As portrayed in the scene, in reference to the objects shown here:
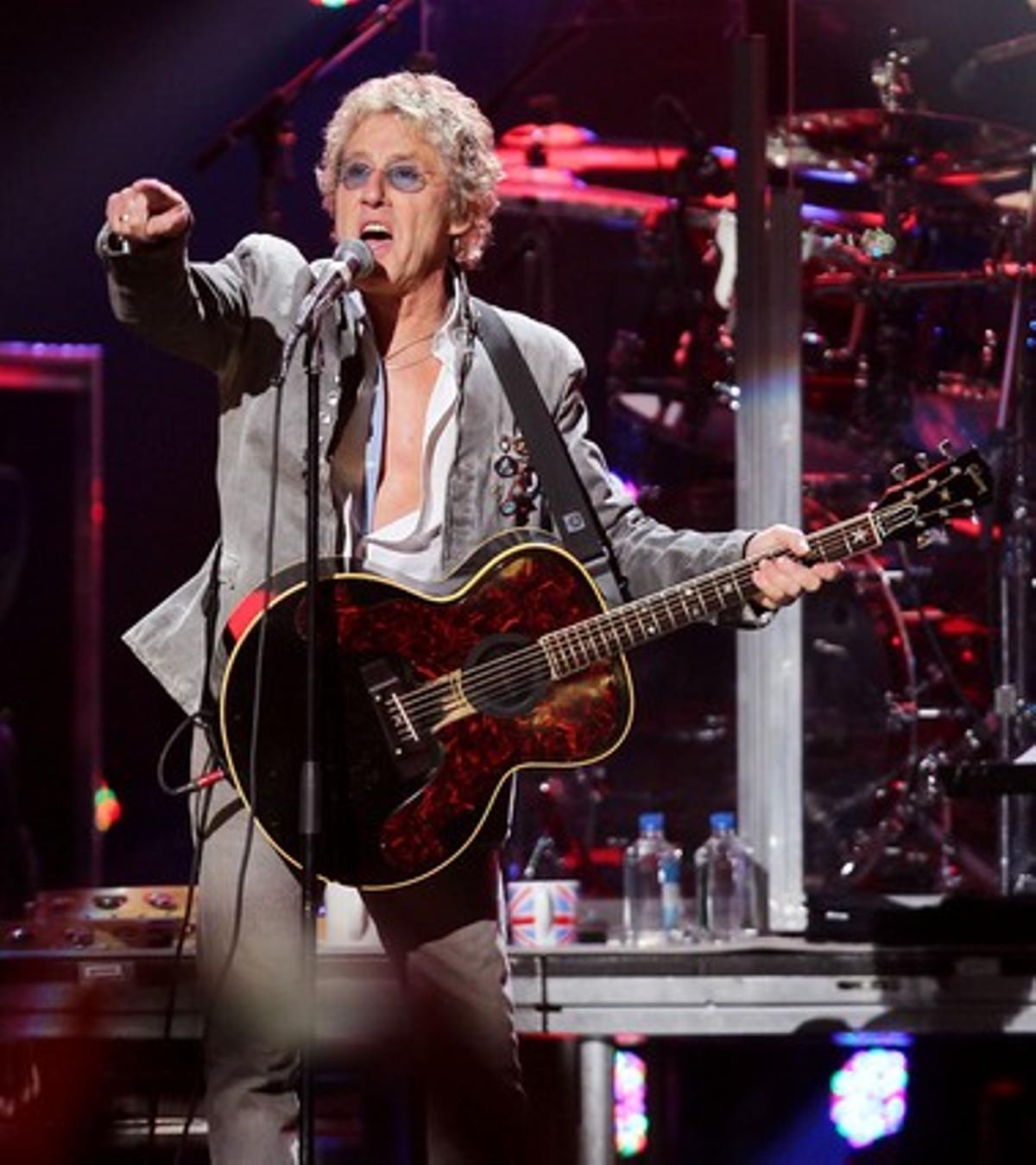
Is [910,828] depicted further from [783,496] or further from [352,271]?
[352,271]

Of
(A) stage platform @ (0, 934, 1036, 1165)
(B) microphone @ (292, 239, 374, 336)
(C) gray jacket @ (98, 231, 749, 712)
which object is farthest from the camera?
(A) stage platform @ (0, 934, 1036, 1165)

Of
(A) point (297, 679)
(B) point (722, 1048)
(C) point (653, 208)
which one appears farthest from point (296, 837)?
(C) point (653, 208)

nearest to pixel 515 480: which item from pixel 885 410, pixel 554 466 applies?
pixel 554 466

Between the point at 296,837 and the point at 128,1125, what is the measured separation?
1996 millimetres

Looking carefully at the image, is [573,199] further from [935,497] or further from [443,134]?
[935,497]

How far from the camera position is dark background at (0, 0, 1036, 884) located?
7.51 meters

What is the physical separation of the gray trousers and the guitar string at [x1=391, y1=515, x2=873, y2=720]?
11.6 inches

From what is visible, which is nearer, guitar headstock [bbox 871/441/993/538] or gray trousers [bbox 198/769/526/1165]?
gray trousers [bbox 198/769/526/1165]

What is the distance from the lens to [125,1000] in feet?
20.2

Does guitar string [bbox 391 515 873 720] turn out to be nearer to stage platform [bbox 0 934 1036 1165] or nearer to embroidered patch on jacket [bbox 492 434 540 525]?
embroidered patch on jacket [bbox 492 434 540 525]

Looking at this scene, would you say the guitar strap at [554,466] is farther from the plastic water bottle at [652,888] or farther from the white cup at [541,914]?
the plastic water bottle at [652,888]

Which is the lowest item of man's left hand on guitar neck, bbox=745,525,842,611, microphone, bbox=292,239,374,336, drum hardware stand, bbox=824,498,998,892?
drum hardware stand, bbox=824,498,998,892

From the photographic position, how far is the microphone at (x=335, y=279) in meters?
4.23

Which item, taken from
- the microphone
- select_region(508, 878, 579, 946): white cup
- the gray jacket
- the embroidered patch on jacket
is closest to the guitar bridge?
the gray jacket
